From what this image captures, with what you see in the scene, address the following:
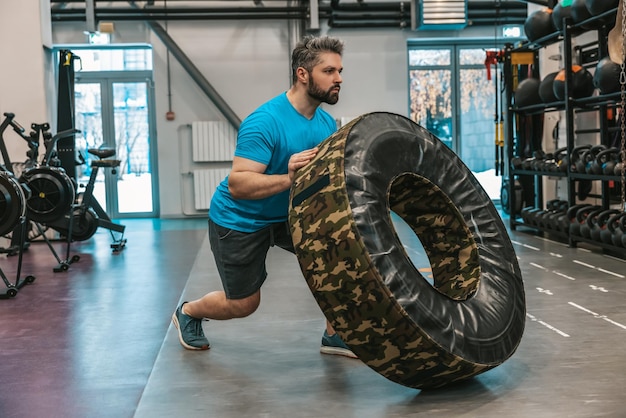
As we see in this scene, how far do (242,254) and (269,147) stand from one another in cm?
47

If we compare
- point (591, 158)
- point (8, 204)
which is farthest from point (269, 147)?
point (591, 158)

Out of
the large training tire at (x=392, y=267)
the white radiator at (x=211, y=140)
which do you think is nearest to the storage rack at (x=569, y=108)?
the large training tire at (x=392, y=267)

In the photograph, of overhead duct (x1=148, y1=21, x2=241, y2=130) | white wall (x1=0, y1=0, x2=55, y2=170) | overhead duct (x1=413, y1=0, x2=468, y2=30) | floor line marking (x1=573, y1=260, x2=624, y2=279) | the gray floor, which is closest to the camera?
the gray floor

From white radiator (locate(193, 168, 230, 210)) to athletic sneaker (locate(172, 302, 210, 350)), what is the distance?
7313mm

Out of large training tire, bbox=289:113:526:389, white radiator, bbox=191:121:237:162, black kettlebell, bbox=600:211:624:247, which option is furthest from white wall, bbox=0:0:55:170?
large training tire, bbox=289:113:526:389

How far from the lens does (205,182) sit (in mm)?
10492

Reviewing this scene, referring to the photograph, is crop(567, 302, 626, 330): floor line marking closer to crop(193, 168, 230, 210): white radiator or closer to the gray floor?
the gray floor

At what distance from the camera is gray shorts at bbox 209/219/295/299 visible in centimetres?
285

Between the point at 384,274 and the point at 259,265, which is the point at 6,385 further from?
the point at 384,274

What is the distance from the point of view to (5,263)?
6559 mm

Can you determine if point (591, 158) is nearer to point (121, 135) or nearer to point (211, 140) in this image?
point (211, 140)

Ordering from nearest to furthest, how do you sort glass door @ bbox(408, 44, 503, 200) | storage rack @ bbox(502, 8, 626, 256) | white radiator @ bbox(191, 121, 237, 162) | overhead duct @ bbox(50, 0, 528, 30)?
storage rack @ bbox(502, 8, 626, 256) → overhead duct @ bbox(50, 0, 528, 30) → white radiator @ bbox(191, 121, 237, 162) → glass door @ bbox(408, 44, 503, 200)

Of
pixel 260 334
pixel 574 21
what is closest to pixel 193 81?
pixel 574 21

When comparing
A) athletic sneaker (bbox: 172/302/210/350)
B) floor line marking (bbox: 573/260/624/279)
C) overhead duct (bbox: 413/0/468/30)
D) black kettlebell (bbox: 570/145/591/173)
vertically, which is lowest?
floor line marking (bbox: 573/260/624/279)
